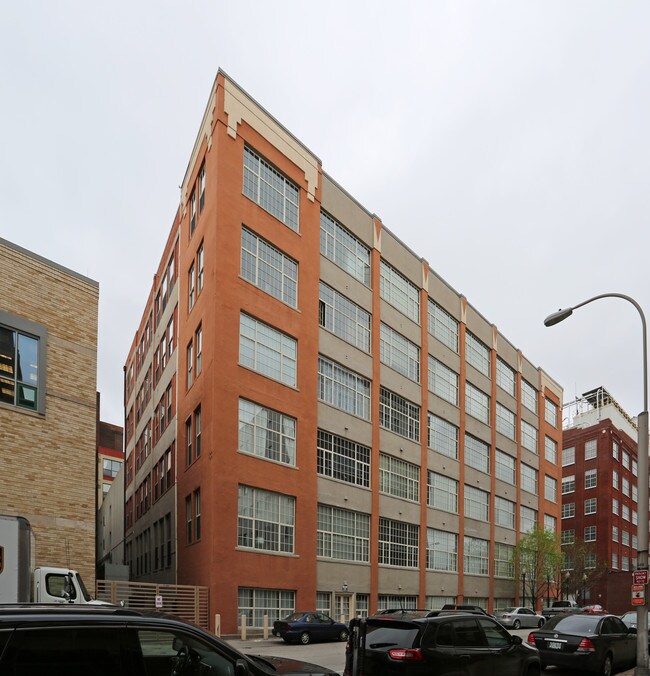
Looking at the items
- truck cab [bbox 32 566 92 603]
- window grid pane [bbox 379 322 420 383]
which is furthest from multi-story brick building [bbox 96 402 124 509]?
truck cab [bbox 32 566 92 603]

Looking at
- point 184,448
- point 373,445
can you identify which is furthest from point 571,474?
point 184,448

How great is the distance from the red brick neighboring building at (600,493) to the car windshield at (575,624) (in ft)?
208

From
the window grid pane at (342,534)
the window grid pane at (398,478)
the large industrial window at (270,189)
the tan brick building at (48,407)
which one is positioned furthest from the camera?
the window grid pane at (398,478)

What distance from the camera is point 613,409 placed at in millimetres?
90688

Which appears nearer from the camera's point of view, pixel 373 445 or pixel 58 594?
pixel 58 594

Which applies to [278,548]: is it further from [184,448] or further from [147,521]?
[147,521]

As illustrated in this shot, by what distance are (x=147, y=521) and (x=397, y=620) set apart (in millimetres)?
40080

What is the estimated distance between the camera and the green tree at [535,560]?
58906 millimetres

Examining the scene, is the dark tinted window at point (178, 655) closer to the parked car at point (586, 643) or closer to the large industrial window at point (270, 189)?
the parked car at point (586, 643)

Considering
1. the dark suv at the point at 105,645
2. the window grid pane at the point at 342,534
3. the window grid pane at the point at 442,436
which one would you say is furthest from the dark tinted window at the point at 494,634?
the window grid pane at the point at 442,436

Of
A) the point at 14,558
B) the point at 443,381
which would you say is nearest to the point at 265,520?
the point at 14,558

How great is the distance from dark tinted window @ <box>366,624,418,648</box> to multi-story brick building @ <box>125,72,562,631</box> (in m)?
20.5

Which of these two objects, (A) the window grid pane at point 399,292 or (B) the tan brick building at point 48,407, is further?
(A) the window grid pane at point 399,292

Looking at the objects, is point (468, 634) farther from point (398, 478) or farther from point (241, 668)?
point (398, 478)
